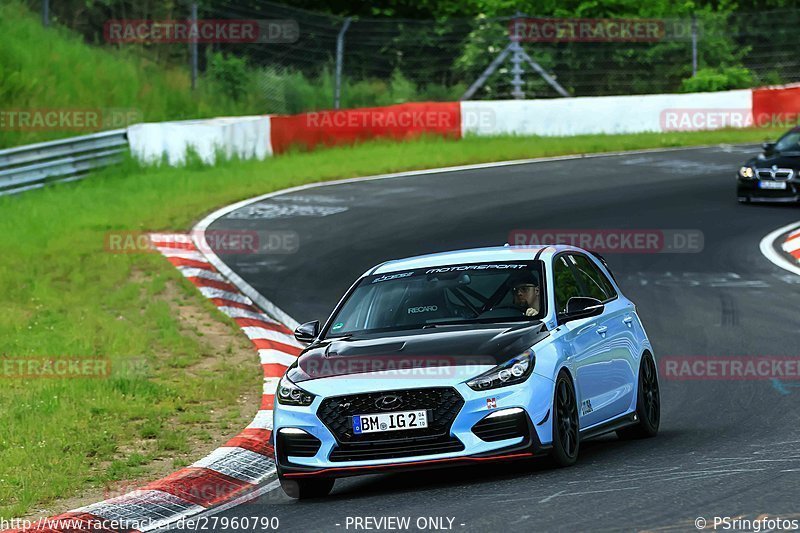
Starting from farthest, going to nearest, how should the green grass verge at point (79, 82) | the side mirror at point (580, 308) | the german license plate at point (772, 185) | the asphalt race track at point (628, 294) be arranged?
the green grass verge at point (79, 82)
the german license plate at point (772, 185)
the side mirror at point (580, 308)
the asphalt race track at point (628, 294)

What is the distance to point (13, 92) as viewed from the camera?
97.1 feet

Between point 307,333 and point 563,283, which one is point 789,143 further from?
point 307,333

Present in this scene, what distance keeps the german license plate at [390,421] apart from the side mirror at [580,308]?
1.42 meters

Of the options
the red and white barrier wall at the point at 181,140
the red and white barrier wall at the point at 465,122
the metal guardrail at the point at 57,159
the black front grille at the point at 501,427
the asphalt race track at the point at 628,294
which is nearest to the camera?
the asphalt race track at the point at 628,294

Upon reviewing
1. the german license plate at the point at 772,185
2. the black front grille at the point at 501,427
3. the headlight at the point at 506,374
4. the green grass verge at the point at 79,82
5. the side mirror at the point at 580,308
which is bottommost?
the black front grille at the point at 501,427

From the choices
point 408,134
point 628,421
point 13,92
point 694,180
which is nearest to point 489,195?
point 694,180

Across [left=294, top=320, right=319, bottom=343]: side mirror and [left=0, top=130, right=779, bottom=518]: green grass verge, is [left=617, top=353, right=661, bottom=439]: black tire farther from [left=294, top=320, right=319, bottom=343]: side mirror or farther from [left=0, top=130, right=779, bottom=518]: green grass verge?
[left=0, top=130, right=779, bottom=518]: green grass verge

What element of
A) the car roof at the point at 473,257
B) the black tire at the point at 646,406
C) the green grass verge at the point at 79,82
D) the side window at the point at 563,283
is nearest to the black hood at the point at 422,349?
the side window at the point at 563,283

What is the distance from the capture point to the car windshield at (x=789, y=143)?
24781 millimetres

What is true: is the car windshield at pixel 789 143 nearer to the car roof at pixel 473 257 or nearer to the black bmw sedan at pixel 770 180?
the black bmw sedan at pixel 770 180

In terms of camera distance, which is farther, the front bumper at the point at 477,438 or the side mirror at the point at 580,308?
the side mirror at the point at 580,308

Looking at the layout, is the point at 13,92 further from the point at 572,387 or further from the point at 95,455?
the point at 572,387

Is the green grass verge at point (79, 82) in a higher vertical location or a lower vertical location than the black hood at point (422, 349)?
higher

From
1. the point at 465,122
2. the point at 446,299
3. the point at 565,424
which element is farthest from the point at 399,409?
the point at 465,122
